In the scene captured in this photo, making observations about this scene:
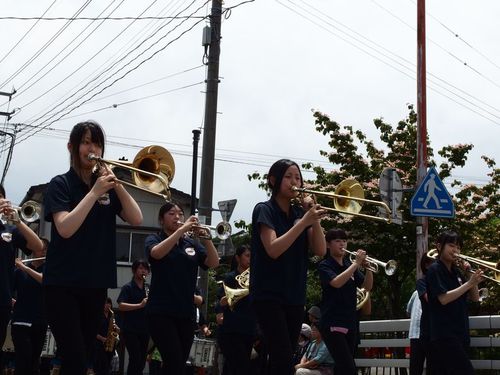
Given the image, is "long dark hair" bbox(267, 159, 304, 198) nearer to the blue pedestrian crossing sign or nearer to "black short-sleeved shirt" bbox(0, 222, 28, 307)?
"black short-sleeved shirt" bbox(0, 222, 28, 307)

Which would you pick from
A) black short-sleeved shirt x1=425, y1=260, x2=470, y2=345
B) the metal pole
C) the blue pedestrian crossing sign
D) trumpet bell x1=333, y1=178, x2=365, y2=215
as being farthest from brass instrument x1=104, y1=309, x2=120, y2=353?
the metal pole

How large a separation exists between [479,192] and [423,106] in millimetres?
9652

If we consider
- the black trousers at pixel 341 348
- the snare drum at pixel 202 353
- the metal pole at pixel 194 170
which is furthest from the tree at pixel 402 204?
the black trousers at pixel 341 348

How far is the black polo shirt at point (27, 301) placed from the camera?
445 inches

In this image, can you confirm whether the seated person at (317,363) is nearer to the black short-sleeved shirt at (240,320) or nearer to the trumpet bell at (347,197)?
the black short-sleeved shirt at (240,320)

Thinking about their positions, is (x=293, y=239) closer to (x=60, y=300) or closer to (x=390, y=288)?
(x=60, y=300)

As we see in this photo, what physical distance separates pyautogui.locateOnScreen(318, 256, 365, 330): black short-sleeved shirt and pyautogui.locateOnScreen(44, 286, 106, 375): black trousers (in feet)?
13.1

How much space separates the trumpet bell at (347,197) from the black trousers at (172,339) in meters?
1.90

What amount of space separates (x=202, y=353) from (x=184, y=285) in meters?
8.72

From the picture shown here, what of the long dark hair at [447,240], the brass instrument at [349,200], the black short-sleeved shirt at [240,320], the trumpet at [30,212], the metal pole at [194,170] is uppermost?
the metal pole at [194,170]

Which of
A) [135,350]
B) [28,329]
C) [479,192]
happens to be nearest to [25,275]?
[28,329]

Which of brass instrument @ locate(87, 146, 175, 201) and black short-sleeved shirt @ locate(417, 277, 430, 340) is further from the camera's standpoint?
black short-sleeved shirt @ locate(417, 277, 430, 340)

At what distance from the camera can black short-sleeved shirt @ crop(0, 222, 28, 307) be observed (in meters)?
8.60

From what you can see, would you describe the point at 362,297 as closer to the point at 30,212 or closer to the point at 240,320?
the point at 240,320
